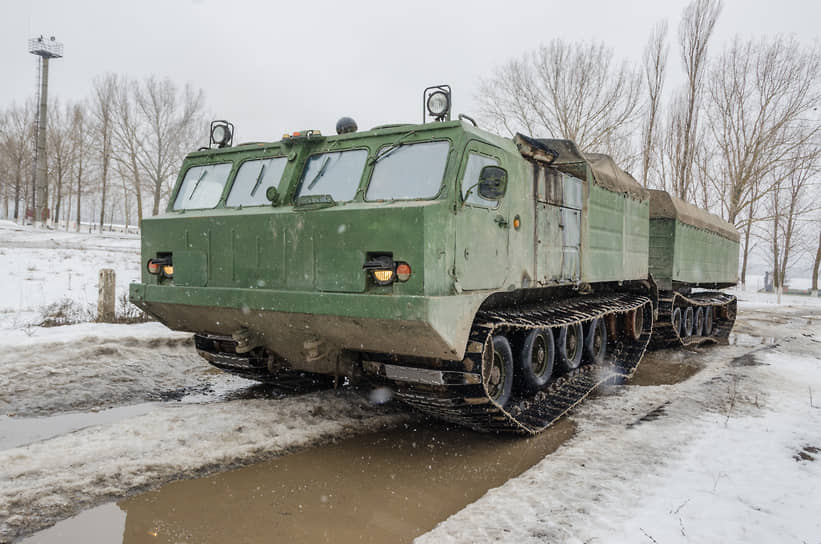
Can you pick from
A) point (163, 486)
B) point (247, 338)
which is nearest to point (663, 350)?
point (247, 338)

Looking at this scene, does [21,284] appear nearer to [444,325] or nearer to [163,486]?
[163,486]

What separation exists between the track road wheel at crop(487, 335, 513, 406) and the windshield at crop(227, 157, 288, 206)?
7.90ft

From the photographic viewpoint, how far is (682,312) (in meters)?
11.3

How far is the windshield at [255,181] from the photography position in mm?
5504

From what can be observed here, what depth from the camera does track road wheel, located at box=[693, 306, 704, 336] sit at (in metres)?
12.0

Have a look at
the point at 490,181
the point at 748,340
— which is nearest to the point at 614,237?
the point at 490,181

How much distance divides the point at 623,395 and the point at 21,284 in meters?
11.8

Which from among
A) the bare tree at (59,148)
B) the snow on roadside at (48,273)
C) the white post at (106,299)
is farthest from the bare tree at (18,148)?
the white post at (106,299)

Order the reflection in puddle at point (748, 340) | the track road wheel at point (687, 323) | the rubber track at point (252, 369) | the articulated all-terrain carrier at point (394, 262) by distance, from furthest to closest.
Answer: the reflection in puddle at point (748, 340)
the track road wheel at point (687, 323)
the rubber track at point (252, 369)
the articulated all-terrain carrier at point (394, 262)

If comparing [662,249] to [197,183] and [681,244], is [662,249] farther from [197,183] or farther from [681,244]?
[197,183]

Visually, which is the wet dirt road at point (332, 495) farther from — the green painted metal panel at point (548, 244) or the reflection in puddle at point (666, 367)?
the reflection in puddle at point (666, 367)

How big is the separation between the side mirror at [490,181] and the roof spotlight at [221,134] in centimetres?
300

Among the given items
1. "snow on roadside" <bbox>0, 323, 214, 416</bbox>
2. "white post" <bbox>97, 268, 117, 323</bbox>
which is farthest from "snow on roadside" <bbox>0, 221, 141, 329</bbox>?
"snow on roadside" <bbox>0, 323, 214, 416</bbox>

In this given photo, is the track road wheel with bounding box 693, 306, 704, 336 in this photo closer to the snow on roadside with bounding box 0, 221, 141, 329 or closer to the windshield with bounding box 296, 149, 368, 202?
the windshield with bounding box 296, 149, 368, 202
